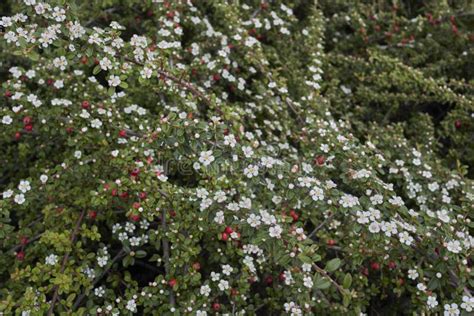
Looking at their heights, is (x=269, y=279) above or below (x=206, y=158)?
below

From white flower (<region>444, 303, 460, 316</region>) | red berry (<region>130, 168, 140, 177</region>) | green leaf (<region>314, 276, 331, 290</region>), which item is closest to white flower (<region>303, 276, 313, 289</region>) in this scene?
green leaf (<region>314, 276, 331, 290</region>)

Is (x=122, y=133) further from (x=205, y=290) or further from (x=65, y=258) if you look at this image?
Result: (x=205, y=290)

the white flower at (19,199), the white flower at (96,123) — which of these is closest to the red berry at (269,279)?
the white flower at (96,123)

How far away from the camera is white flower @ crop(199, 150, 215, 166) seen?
91.5 inches

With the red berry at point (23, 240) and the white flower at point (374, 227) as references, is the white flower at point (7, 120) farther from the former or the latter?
the white flower at point (374, 227)

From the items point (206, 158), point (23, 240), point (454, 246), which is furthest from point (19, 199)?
point (454, 246)

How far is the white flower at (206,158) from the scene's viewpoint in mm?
2324

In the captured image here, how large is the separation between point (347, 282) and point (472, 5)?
2.91 m

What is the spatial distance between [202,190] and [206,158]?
7.1 inches

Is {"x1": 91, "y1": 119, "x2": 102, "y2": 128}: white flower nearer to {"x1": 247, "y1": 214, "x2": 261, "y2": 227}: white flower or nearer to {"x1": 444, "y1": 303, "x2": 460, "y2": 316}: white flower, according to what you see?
{"x1": 247, "y1": 214, "x2": 261, "y2": 227}: white flower

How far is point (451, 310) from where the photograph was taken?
2340mm

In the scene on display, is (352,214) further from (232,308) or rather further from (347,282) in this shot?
(232,308)

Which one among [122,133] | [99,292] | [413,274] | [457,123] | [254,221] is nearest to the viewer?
[254,221]

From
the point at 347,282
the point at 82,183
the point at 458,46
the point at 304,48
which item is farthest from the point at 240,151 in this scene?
the point at 458,46
